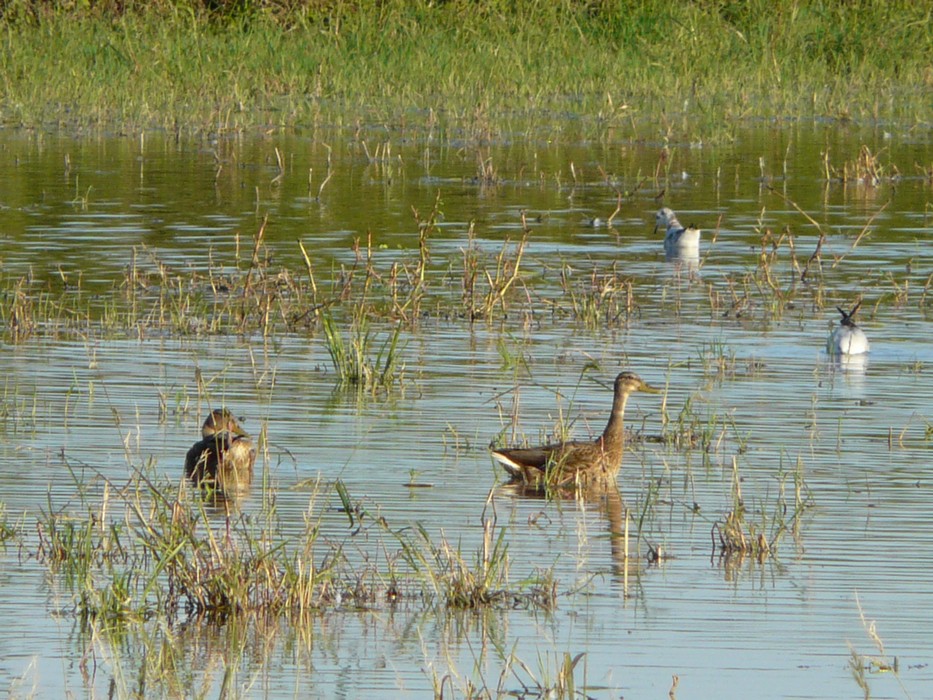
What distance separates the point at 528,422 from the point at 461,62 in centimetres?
1716

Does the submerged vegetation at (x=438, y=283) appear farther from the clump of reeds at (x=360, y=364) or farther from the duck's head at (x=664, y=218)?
the duck's head at (x=664, y=218)

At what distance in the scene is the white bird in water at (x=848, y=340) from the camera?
11.8m

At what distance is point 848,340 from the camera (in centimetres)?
1174

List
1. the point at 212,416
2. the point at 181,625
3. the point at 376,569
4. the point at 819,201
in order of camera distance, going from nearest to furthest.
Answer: the point at 181,625, the point at 376,569, the point at 212,416, the point at 819,201

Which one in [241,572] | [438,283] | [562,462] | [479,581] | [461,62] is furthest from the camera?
[461,62]

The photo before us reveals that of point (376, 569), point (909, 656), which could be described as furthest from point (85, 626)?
point (909, 656)

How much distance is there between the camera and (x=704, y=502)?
328 inches

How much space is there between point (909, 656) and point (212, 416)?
3.75 m

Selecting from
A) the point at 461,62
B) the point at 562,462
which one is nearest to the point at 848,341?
the point at 562,462

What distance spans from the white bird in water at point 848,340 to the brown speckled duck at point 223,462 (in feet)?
14.0

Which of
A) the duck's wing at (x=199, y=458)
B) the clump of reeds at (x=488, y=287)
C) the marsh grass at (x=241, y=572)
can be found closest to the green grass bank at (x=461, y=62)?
the clump of reeds at (x=488, y=287)

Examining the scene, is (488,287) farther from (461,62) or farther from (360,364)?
(461,62)

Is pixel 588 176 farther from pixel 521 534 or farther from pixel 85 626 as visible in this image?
pixel 85 626

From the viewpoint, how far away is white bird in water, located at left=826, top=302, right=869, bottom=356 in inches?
463
